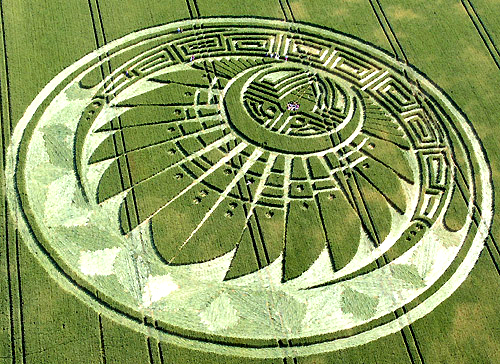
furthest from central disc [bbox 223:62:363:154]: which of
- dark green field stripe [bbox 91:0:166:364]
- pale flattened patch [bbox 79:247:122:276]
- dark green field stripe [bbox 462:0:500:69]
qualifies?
dark green field stripe [bbox 462:0:500:69]

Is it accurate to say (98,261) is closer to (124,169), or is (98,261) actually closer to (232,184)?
(124,169)

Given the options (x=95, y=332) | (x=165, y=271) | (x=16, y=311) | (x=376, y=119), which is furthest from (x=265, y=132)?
(x=16, y=311)

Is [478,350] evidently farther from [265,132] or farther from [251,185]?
[265,132]

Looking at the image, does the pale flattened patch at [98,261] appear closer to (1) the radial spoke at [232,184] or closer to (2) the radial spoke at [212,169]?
(2) the radial spoke at [212,169]

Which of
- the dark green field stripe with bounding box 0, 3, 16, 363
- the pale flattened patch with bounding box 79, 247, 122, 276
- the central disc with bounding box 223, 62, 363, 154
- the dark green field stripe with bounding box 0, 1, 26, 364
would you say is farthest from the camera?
the central disc with bounding box 223, 62, 363, 154

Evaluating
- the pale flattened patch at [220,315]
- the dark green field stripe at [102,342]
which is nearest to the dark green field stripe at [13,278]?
the dark green field stripe at [102,342]

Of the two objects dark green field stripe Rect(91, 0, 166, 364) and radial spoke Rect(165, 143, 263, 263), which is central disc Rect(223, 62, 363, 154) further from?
dark green field stripe Rect(91, 0, 166, 364)

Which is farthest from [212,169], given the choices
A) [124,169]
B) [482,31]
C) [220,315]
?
[482,31]
